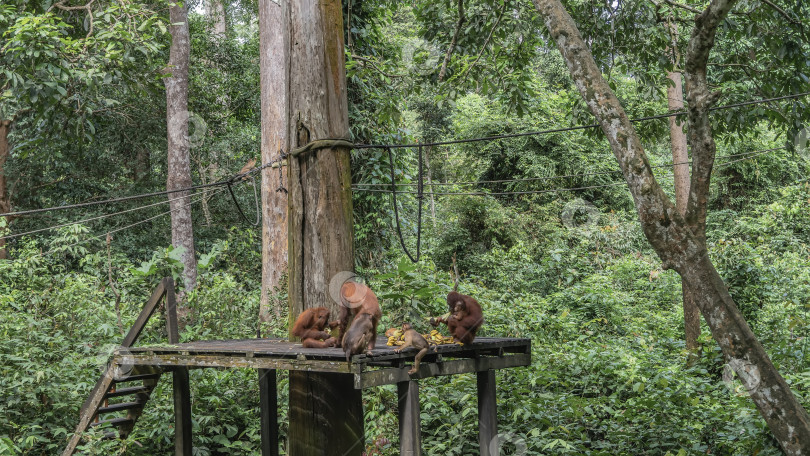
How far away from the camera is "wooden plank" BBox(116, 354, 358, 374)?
3.89 metres

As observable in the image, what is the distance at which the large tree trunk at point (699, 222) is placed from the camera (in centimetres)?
383

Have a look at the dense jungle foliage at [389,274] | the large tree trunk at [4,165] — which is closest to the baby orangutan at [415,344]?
the dense jungle foliage at [389,274]

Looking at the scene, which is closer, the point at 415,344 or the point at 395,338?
the point at 415,344

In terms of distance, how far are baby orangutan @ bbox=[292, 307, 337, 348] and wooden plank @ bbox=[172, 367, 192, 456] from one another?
A: 204 centimetres

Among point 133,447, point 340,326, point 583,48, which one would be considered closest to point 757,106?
point 583,48

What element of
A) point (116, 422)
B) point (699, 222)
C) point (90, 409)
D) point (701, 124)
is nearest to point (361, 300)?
point (699, 222)

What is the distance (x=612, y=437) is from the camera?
641 centimetres

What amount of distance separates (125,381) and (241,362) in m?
Result: 2.15

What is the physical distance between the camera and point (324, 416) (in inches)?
183

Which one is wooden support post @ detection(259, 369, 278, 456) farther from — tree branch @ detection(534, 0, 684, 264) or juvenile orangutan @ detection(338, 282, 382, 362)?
tree branch @ detection(534, 0, 684, 264)

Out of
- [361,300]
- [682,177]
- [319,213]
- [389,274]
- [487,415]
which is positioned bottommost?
[487,415]

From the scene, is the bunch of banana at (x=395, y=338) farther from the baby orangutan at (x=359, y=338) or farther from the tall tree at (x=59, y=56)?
the tall tree at (x=59, y=56)

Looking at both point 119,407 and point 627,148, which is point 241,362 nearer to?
point 119,407

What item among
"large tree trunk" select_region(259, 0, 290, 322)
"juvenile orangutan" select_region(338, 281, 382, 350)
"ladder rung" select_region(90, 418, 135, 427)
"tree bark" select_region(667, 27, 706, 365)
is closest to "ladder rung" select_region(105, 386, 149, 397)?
"ladder rung" select_region(90, 418, 135, 427)
